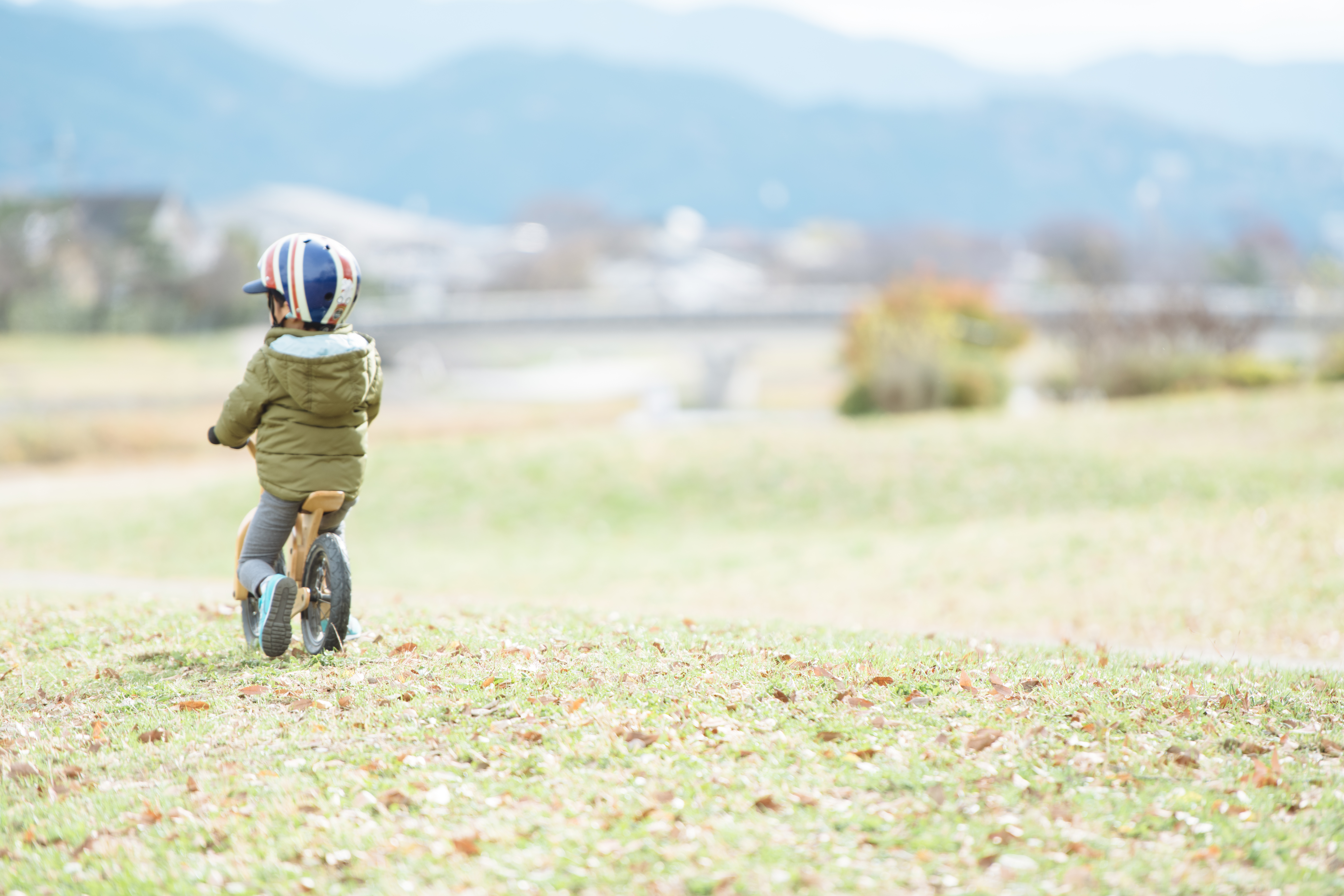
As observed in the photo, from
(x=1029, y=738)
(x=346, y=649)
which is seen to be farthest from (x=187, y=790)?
(x=1029, y=738)

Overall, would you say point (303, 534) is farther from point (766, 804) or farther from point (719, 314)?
point (719, 314)

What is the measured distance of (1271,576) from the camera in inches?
464

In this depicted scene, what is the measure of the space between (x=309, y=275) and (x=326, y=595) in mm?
1597

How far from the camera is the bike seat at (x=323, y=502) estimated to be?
5.87 meters

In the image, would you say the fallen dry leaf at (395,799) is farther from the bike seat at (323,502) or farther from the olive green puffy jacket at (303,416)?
the bike seat at (323,502)

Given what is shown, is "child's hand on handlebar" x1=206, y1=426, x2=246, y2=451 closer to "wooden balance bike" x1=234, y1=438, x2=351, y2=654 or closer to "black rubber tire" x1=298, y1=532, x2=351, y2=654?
"wooden balance bike" x1=234, y1=438, x2=351, y2=654

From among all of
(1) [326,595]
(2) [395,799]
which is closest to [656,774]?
(2) [395,799]

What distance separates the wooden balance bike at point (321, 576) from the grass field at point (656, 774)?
13 cm

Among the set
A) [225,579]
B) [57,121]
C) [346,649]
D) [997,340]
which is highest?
[57,121]

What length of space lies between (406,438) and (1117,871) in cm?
2940

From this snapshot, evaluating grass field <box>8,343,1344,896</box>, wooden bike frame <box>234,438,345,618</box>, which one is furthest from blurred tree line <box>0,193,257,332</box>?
wooden bike frame <box>234,438,345,618</box>

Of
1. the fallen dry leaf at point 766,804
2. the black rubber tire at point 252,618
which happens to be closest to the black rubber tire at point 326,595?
the black rubber tire at point 252,618

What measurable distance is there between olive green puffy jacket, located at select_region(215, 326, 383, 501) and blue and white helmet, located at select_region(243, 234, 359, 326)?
14cm

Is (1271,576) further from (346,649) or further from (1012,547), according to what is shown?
(346,649)
